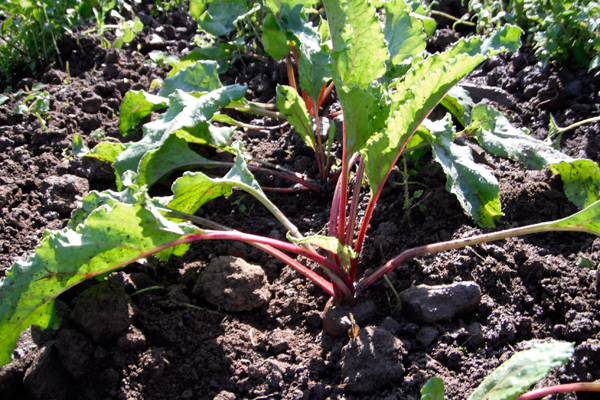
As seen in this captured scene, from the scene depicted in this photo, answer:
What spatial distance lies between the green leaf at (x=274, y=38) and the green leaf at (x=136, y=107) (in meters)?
0.65

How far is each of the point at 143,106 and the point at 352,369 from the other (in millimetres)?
1757

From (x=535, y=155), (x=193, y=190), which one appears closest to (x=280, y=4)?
(x=193, y=190)

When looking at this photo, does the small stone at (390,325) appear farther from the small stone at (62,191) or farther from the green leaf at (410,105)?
the small stone at (62,191)

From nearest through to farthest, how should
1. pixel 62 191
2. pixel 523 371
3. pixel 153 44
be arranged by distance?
pixel 523 371 < pixel 62 191 < pixel 153 44

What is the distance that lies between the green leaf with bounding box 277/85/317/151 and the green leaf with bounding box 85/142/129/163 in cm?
79

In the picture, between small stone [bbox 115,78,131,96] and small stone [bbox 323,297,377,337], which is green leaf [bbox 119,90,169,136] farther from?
small stone [bbox 323,297,377,337]

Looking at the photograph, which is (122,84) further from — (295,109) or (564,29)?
(564,29)

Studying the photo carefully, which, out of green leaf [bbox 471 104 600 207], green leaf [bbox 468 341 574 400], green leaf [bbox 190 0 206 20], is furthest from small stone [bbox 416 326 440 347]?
green leaf [bbox 190 0 206 20]

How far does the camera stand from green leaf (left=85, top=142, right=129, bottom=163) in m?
2.26

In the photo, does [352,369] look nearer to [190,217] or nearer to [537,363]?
[537,363]

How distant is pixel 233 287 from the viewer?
187 cm

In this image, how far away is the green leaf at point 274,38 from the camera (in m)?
2.47

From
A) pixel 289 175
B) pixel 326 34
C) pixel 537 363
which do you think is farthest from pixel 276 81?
pixel 537 363

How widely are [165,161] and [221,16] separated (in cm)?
129
